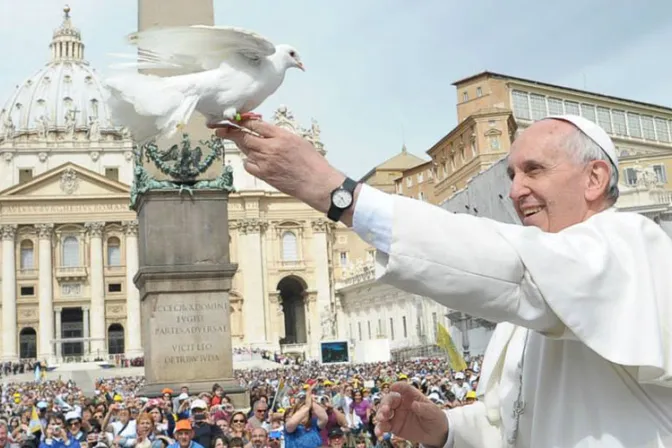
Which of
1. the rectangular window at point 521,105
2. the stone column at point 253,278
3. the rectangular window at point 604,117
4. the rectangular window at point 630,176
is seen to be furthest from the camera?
the stone column at point 253,278

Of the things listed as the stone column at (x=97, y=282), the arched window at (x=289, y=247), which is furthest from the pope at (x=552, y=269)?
the arched window at (x=289, y=247)

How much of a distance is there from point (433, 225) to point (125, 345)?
7019cm

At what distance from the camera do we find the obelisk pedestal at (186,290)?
11195 millimetres

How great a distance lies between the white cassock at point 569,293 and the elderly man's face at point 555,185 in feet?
0.28

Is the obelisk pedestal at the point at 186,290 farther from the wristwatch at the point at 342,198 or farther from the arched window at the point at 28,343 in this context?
the arched window at the point at 28,343

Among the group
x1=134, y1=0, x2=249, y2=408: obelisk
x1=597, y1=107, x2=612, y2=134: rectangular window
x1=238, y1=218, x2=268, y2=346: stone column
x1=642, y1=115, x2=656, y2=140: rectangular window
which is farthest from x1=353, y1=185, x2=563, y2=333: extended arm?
x1=238, y1=218, x2=268, y2=346: stone column

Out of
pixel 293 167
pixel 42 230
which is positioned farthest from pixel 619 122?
pixel 293 167

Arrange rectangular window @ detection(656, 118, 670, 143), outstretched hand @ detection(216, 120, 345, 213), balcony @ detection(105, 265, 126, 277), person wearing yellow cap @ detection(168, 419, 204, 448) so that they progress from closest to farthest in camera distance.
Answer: outstretched hand @ detection(216, 120, 345, 213) → person wearing yellow cap @ detection(168, 419, 204, 448) → rectangular window @ detection(656, 118, 670, 143) → balcony @ detection(105, 265, 126, 277)

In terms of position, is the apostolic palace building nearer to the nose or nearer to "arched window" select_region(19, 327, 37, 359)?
"arched window" select_region(19, 327, 37, 359)

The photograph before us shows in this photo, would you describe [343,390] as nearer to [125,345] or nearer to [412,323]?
[412,323]

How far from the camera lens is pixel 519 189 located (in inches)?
82.3

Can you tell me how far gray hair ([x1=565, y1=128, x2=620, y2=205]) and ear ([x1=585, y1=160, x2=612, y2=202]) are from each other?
1 cm

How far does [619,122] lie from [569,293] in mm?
63599

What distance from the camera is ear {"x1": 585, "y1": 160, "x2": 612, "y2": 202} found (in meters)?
2.04
